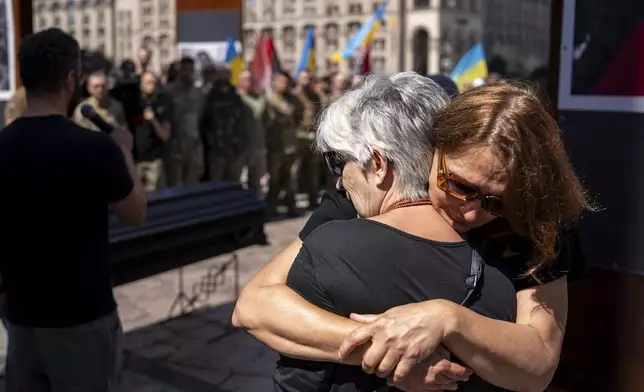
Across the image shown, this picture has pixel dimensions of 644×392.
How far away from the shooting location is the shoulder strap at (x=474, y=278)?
1.38 metres

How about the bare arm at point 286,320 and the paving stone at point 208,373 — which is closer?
the bare arm at point 286,320

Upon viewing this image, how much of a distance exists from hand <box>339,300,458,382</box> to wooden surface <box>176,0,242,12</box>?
277 inches

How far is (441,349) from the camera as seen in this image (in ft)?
4.35

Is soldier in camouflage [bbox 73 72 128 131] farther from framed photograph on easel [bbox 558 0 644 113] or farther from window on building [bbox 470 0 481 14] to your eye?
Result: window on building [bbox 470 0 481 14]

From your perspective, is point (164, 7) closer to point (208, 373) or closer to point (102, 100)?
point (102, 100)

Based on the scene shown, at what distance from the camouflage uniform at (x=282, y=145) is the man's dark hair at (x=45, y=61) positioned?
6.96 metres

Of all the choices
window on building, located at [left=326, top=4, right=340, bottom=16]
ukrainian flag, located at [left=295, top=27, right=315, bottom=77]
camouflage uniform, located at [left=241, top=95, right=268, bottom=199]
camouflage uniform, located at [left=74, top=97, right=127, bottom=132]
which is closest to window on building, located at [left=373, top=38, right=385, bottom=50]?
window on building, located at [left=326, top=4, right=340, bottom=16]

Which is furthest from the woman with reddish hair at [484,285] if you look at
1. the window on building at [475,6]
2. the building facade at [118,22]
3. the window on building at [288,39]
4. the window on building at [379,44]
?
the building facade at [118,22]

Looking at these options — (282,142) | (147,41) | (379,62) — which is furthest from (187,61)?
(147,41)

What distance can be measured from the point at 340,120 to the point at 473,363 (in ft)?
1.81

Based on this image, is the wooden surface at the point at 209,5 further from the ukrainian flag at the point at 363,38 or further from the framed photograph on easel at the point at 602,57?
the ukrainian flag at the point at 363,38

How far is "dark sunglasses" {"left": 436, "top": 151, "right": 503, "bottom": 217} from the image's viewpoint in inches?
54.9

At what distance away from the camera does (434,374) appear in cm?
131

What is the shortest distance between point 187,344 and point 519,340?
3656mm
